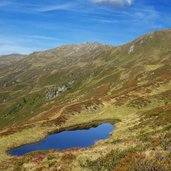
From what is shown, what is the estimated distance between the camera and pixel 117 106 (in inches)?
2726

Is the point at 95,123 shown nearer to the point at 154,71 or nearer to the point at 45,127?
the point at 45,127

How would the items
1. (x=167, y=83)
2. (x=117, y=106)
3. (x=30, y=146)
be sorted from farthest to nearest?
(x=167, y=83) < (x=117, y=106) < (x=30, y=146)

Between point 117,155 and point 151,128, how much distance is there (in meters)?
20.4

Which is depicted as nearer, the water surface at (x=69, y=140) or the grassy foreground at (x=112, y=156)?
the grassy foreground at (x=112, y=156)

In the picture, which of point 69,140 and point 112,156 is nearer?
point 112,156

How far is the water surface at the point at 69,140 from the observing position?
4394 centimetres

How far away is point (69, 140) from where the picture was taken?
155 ft

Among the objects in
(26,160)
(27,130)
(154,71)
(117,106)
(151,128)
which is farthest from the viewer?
(154,71)

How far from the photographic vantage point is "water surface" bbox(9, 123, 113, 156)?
43.9 metres

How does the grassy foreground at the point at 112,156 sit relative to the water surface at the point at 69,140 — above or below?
above

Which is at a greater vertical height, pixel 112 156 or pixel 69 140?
pixel 112 156

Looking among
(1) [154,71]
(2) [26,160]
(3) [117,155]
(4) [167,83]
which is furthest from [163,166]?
(1) [154,71]

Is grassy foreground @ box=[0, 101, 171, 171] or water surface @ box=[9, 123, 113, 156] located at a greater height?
grassy foreground @ box=[0, 101, 171, 171]

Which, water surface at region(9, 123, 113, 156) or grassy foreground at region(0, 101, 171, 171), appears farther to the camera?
water surface at region(9, 123, 113, 156)
